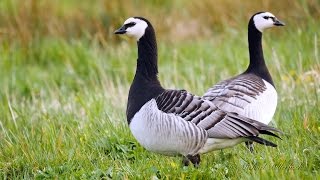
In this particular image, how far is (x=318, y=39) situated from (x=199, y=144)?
427cm

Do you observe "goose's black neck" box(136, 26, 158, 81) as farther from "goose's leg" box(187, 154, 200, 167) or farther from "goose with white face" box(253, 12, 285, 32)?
"goose with white face" box(253, 12, 285, 32)

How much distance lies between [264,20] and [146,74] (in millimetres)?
1818

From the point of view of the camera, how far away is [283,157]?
213 inches

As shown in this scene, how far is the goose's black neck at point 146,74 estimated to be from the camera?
609 cm

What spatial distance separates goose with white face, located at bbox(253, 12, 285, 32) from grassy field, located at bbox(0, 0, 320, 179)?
2.32ft

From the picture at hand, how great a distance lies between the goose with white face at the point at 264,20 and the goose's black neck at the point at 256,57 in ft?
0.26

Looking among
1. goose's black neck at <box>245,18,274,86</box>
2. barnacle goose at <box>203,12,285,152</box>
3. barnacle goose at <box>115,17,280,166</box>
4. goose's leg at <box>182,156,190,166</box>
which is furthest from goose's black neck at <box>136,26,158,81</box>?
goose's black neck at <box>245,18,274,86</box>

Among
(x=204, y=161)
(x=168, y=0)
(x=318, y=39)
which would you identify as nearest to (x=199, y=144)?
(x=204, y=161)

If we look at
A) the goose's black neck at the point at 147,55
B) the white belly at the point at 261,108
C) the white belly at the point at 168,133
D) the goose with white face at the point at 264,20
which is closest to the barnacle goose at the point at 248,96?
the white belly at the point at 261,108

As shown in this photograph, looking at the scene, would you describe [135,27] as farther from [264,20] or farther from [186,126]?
[264,20]

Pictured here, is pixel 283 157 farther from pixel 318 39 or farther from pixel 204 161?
pixel 318 39

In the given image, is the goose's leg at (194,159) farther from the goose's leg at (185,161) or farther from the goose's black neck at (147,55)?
the goose's black neck at (147,55)

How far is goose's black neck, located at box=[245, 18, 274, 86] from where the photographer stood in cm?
742

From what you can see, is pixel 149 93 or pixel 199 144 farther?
pixel 149 93
